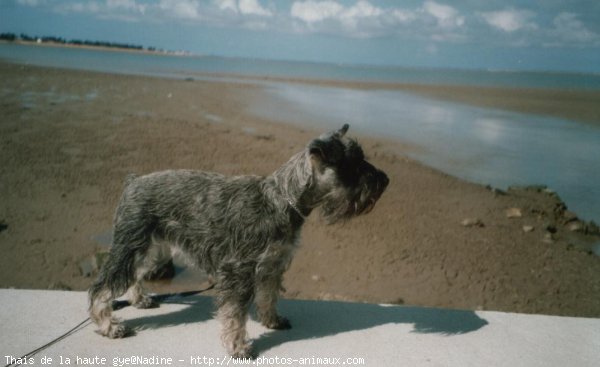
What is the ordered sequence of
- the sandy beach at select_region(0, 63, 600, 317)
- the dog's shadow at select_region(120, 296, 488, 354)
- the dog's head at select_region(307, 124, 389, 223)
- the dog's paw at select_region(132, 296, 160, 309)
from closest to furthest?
the dog's head at select_region(307, 124, 389, 223), the dog's shadow at select_region(120, 296, 488, 354), the dog's paw at select_region(132, 296, 160, 309), the sandy beach at select_region(0, 63, 600, 317)

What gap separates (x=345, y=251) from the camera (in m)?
8.52

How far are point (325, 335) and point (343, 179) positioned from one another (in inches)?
57.6

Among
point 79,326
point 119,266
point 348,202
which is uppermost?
point 348,202

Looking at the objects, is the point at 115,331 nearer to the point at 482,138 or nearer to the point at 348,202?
the point at 348,202

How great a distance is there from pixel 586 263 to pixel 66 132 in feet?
42.7

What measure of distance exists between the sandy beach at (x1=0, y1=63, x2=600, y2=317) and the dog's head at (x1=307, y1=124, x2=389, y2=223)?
3501 millimetres

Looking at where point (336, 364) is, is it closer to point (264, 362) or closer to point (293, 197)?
point (264, 362)

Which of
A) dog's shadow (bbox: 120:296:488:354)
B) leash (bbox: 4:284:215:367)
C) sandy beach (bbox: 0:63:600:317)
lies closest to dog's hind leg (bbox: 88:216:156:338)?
leash (bbox: 4:284:215:367)

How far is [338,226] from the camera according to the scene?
8.97 metres

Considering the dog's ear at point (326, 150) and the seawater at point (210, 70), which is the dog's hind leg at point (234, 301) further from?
the seawater at point (210, 70)

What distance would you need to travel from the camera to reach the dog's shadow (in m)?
4.46

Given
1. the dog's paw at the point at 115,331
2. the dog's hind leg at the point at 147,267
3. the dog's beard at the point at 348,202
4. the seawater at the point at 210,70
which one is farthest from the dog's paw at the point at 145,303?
the seawater at the point at 210,70

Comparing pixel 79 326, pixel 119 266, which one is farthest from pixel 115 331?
pixel 119 266

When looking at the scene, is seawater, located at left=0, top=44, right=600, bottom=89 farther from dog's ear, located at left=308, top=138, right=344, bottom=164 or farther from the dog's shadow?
dog's ear, located at left=308, top=138, right=344, bottom=164
